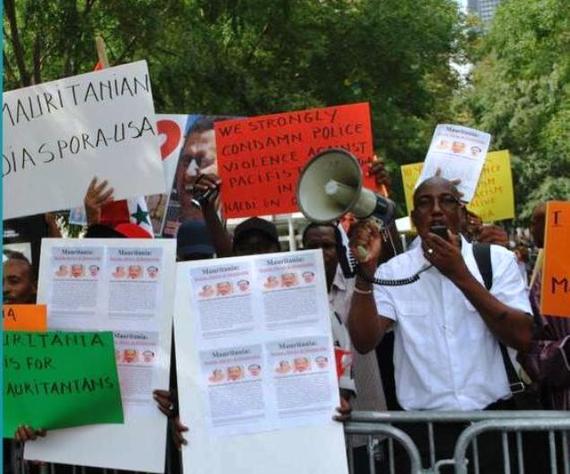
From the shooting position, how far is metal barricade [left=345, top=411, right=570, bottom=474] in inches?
131

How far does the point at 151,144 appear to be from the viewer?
4.13 meters

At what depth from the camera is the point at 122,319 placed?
3.51 meters

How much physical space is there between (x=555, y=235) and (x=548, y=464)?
0.86 m

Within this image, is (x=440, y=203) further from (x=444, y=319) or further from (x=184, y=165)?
(x=184, y=165)

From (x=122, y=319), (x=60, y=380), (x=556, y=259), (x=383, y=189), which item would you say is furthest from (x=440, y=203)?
(x=60, y=380)

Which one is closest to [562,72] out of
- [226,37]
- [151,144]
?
[226,37]

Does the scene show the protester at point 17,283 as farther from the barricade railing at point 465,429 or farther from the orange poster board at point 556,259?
the orange poster board at point 556,259

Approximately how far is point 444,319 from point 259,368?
713 mm

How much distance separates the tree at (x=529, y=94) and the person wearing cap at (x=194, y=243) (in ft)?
54.9

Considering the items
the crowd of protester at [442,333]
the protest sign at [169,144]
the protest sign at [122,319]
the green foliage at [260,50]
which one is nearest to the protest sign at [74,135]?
the protest sign at [122,319]

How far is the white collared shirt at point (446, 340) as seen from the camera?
3.43m

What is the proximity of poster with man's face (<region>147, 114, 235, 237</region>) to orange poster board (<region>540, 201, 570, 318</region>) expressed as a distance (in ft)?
8.32

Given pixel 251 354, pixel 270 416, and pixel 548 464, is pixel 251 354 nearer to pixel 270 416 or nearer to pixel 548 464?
pixel 270 416

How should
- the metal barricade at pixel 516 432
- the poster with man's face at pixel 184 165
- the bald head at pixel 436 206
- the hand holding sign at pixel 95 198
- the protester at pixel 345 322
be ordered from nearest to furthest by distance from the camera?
the metal barricade at pixel 516 432, the bald head at pixel 436 206, the protester at pixel 345 322, the hand holding sign at pixel 95 198, the poster with man's face at pixel 184 165
